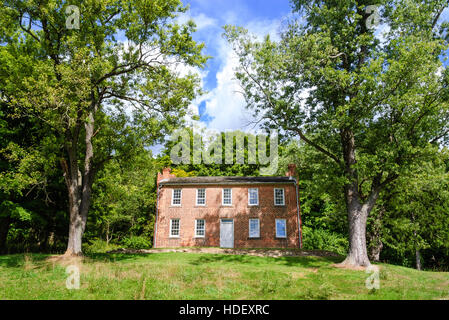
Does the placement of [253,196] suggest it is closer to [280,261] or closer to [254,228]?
[254,228]

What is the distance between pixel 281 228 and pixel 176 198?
1036 cm

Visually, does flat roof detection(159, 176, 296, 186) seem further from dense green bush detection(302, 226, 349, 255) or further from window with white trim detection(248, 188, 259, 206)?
dense green bush detection(302, 226, 349, 255)

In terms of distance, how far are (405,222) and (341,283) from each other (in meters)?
12.3

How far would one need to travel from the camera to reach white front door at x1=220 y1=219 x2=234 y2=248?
25.7 metres

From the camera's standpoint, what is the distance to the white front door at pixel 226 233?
Result: 25703 millimetres

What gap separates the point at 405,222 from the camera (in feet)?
64.9

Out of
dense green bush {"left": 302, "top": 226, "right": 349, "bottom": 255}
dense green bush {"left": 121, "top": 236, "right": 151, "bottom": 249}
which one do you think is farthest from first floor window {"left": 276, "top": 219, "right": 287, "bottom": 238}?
dense green bush {"left": 121, "top": 236, "right": 151, "bottom": 249}

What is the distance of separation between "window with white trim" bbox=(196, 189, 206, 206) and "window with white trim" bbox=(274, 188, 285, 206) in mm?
6820

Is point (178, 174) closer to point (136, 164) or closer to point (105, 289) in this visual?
point (136, 164)

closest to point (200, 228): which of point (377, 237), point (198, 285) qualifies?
point (377, 237)

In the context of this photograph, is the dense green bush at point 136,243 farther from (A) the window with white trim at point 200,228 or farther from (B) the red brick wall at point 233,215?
(A) the window with white trim at point 200,228

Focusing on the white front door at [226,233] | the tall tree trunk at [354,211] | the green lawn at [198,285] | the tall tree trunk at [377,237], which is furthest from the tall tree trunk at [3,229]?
the tall tree trunk at [377,237]

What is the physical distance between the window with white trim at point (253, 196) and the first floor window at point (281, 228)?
2.65 meters
